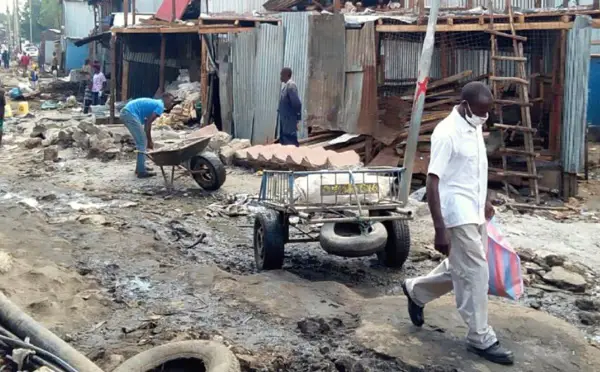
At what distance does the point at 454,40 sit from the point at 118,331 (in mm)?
9903

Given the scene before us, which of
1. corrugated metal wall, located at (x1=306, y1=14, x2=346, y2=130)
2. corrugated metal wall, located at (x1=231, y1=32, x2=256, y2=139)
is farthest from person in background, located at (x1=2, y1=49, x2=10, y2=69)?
corrugated metal wall, located at (x1=306, y1=14, x2=346, y2=130)

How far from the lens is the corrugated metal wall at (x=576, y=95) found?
1186 centimetres

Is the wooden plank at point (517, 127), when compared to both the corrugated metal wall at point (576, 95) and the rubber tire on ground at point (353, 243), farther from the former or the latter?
the rubber tire on ground at point (353, 243)

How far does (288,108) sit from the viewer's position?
500 inches

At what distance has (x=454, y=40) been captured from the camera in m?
13.6

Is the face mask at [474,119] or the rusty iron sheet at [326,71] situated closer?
the face mask at [474,119]

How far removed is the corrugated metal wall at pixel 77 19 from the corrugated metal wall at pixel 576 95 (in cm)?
3991

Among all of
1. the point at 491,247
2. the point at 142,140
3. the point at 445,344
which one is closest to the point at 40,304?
the point at 445,344

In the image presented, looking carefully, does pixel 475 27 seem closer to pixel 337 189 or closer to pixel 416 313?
pixel 337 189

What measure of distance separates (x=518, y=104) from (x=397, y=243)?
5531mm

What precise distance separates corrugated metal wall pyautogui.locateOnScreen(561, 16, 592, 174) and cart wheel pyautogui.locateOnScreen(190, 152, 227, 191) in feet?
19.1

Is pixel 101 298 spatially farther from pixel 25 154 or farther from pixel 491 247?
pixel 25 154

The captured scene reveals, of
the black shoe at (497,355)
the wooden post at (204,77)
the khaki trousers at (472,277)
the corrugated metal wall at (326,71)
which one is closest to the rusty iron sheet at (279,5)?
the wooden post at (204,77)

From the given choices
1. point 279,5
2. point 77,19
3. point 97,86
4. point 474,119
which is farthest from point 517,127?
point 77,19
